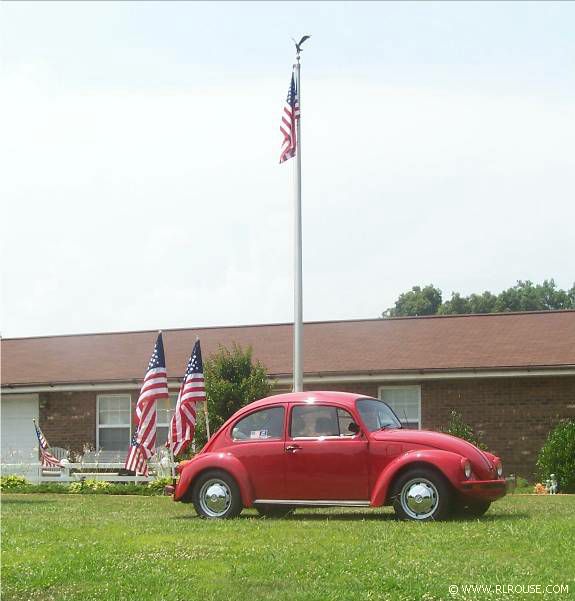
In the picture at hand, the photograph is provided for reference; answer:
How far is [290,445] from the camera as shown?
50.6 ft

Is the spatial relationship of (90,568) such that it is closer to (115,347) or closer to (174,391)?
(174,391)

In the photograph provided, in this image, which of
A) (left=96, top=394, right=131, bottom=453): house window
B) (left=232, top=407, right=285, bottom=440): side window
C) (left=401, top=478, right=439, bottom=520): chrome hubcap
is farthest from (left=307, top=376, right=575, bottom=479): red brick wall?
(left=401, top=478, right=439, bottom=520): chrome hubcap

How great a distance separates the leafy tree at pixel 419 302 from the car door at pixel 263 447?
57.2 meters

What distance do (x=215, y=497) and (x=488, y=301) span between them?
189ft

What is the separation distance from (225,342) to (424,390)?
719cm

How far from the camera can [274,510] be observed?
16.6 meters

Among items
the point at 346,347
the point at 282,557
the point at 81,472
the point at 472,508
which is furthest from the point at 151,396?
the point at 282,557

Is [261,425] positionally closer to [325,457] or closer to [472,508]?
[325,457]

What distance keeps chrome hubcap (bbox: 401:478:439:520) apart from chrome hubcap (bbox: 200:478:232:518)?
8.12 ft

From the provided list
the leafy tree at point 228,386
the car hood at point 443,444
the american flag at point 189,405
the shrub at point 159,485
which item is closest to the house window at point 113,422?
the leafy tree at point 228,386

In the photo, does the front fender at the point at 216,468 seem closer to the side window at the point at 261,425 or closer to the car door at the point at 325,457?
the side window at the point at 261,425

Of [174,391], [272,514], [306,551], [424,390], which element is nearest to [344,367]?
[424,390]

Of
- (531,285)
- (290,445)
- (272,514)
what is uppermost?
(531,285)

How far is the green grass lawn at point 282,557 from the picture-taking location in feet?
33.2
